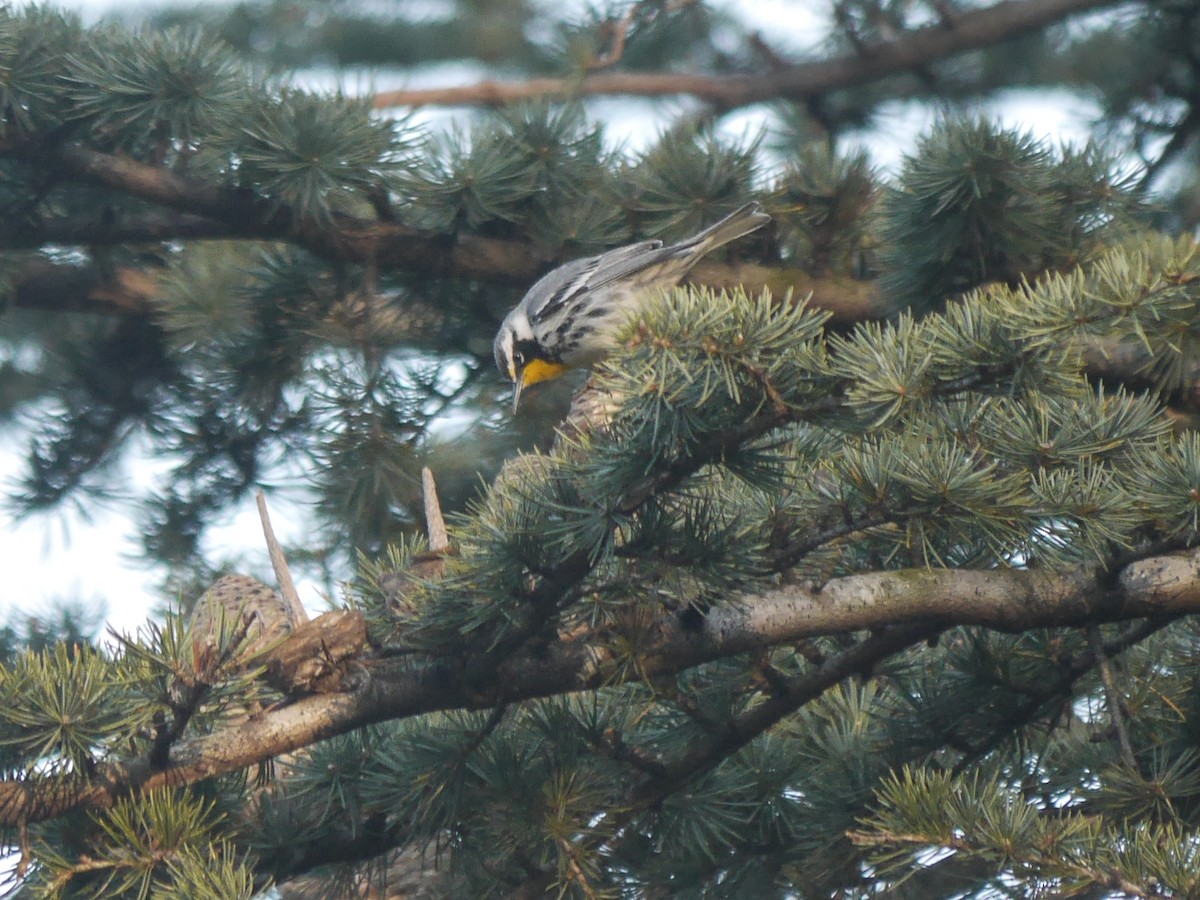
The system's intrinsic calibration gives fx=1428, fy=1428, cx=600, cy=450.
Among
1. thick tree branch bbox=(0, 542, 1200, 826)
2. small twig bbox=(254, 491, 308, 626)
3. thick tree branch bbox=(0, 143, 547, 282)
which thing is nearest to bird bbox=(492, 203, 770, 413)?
thick tree branch bbox=(0, 143, 547, 282)

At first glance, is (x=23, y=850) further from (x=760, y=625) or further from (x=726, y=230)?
(x=726, y=230)

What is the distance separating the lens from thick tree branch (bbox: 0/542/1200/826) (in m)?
1.99

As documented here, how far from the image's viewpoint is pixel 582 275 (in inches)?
146

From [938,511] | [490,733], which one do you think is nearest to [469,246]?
[490,733]

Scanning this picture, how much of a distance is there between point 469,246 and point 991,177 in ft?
3.98

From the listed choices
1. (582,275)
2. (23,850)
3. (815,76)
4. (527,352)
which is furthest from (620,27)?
(23,850)

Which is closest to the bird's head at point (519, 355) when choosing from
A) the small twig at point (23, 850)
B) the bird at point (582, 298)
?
the bird at point (582, 298)

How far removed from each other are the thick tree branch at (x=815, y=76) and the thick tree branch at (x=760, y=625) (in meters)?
2.66

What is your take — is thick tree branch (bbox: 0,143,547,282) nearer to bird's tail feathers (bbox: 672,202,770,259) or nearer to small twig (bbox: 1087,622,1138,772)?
bird's tail feathers (bbox: 672,202,770,259)

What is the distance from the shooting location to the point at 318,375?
10.9ft

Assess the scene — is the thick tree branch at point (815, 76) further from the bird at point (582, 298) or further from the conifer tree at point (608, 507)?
the conifer tree at point (608, 507)

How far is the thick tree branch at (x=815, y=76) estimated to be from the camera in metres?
4.85

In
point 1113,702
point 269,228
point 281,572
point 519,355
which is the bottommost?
point 1113,702

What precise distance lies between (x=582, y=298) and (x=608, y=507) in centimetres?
221
